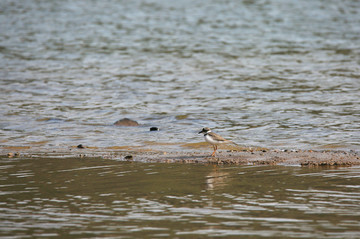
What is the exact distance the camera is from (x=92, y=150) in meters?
15.3

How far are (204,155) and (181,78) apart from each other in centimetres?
1344

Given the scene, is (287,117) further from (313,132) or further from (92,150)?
(92,150)

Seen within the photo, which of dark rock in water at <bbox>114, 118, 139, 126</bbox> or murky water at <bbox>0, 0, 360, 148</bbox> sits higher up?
murky water at <bbox>0, 0, 360, 148</bbox>

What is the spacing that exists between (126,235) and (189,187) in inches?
118

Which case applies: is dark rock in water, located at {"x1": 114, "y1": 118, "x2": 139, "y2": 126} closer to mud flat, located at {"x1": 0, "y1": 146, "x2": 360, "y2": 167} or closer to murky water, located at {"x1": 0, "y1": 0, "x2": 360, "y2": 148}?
murky water, located at {"x1": 0, "y1": 0, "x2": 360, "y2": 148}

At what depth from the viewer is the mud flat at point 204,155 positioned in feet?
43.6

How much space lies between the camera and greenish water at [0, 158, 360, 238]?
8.38 meters

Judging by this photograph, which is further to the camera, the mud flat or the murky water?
the murky water

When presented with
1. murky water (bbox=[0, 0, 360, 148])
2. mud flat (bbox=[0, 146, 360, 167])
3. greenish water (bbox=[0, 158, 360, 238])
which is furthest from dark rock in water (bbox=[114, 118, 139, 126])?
greenish water (bbox=[0, 158, 360, 238])

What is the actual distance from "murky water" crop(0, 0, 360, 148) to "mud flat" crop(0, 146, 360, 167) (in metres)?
1.00

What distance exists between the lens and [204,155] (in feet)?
47.1

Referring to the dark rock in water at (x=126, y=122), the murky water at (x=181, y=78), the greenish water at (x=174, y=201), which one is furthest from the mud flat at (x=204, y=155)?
the dark rock in water at (x=126, y=122)

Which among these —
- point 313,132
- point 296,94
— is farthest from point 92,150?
point 296,94

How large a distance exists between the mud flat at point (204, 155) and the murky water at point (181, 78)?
3.29 ft
